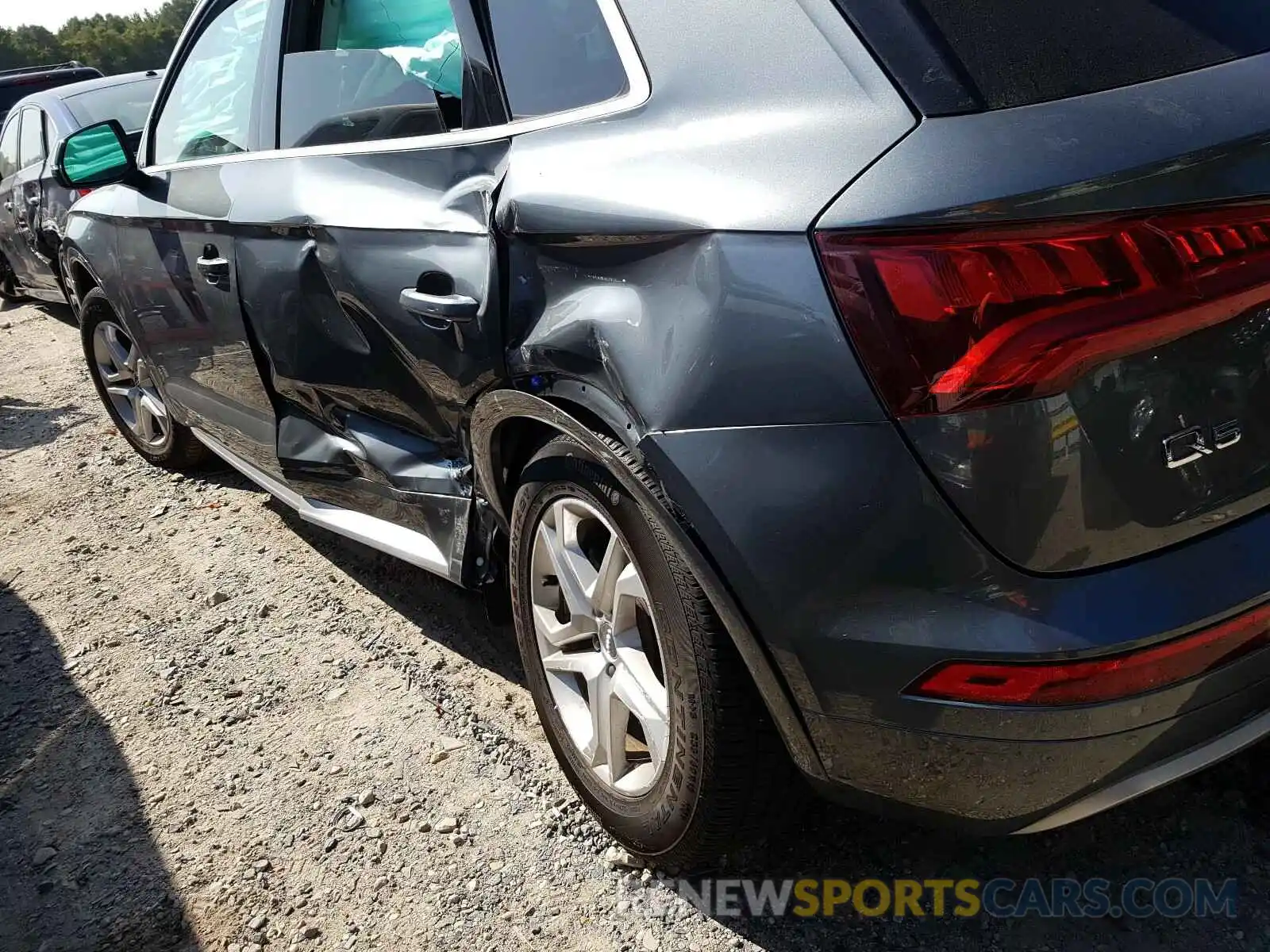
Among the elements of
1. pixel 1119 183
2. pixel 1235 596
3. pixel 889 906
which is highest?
pixel 1119 183

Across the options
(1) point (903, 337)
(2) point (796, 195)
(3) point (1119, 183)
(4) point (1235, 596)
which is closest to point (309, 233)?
(2) point (796, 195)

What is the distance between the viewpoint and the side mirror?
11.2 ft

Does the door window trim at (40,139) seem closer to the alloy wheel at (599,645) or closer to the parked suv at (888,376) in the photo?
the parked suv at (888,376)

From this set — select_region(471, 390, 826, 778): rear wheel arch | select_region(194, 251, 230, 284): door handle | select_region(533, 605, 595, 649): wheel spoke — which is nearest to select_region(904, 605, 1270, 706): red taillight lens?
select_region(471, 390, 826, 778): rear wheel arch

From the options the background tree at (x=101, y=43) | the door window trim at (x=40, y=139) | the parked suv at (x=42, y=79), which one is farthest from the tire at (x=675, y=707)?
the background tree at (x=101, y=43)

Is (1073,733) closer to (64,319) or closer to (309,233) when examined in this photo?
(309,233)

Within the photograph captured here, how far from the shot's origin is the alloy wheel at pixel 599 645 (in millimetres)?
1837

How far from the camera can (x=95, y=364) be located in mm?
4613

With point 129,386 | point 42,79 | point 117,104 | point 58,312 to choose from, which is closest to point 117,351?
point 129,386

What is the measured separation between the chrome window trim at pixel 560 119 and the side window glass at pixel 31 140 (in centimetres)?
517

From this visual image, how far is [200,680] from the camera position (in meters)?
2.91

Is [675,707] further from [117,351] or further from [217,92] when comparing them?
[117,351]

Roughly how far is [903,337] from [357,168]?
1.50m

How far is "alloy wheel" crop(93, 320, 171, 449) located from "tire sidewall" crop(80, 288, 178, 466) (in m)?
0.01
